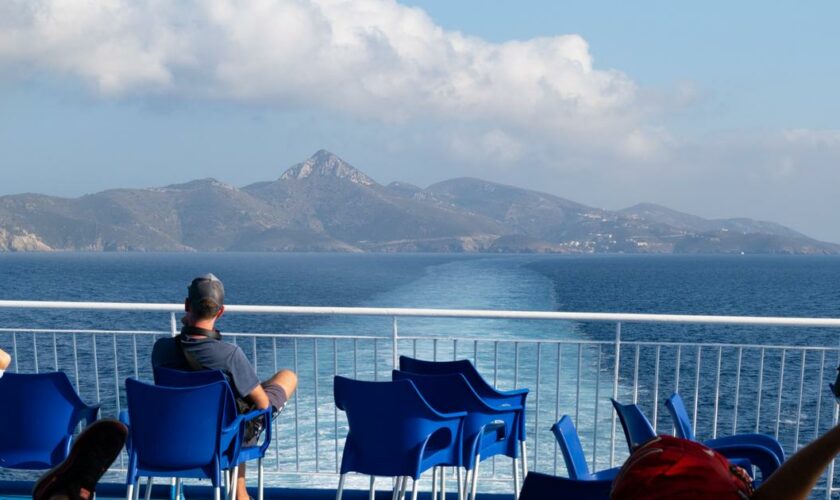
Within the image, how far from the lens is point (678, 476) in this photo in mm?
1058

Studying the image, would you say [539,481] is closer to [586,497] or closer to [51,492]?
[586,497]

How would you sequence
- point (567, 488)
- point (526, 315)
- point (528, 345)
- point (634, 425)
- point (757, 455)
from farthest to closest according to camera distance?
point (528, 345)
point (526, 315)
point (757, 455)
point (634, 425)
point (567, 488)

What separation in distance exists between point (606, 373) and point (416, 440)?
59.1 ft

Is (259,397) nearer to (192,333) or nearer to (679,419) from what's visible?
(192,333)

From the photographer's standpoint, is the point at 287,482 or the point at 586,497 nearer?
the point at 586,497

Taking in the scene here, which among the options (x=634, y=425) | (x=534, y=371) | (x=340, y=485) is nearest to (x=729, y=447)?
(x=634, y=425)

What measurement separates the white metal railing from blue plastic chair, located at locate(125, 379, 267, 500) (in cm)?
123

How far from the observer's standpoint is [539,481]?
187 centimetres

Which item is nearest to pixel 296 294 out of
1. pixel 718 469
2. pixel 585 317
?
pixel 585 317

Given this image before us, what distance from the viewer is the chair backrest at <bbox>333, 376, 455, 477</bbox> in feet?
10.6

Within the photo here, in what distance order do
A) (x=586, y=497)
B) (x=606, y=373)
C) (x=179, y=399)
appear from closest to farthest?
1. (x=586, y=497)
2. (x=179, y=399)
3. (x=606, y=373)

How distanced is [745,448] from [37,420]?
8.58ft

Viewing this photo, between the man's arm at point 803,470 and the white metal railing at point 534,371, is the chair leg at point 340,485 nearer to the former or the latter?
the white metal railing at point 534,371

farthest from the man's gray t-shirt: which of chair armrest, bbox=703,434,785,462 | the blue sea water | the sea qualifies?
the blue sea water
